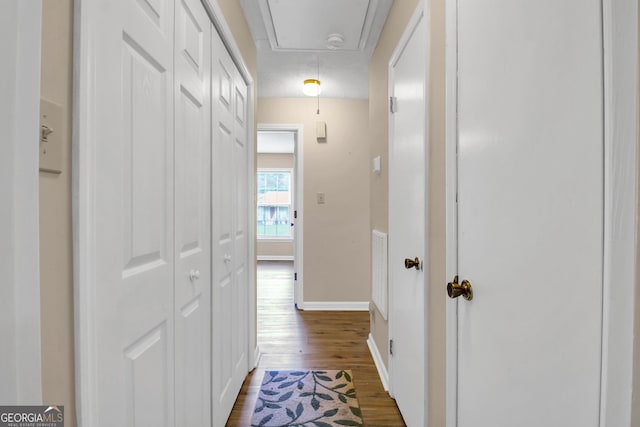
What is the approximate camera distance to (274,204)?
332 inches

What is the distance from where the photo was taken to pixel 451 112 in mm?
1133

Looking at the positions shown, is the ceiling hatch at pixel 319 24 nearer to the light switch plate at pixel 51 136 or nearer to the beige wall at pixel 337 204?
the beige wall at pixel 337 204

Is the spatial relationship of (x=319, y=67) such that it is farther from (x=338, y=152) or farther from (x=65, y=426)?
(x=65, y=426)

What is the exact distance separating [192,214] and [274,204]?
7.16 m

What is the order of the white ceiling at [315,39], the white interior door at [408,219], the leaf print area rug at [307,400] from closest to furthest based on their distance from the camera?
1. the white interior door at [408,219]
2. the leaf print area rug at [307,400]
3. the white ceiling at [315,39]

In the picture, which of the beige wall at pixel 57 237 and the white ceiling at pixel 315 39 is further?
the white ceiling at pixel 315 39

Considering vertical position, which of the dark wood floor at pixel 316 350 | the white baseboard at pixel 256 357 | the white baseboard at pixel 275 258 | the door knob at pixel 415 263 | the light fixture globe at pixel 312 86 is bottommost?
the white baseboard at pixel 275 258

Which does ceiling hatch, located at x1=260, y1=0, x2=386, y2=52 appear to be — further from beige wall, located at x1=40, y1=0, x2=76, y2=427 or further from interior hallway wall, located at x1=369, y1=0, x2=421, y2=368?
beige wall, located at x1=40, y1=0, x2=76, y2=427

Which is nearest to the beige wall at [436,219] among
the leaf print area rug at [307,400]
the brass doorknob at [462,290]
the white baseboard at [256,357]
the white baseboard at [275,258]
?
the brass doorknob at [462,290]

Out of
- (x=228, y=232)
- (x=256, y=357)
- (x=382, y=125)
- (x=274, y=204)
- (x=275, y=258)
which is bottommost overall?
(x=275, y=258)

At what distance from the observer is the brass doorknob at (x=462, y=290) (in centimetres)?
100

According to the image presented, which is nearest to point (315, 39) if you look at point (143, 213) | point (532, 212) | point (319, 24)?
point (319, 24)

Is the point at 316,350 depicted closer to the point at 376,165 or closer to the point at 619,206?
the point at 376,165

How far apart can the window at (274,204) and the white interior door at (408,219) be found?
6378mm
